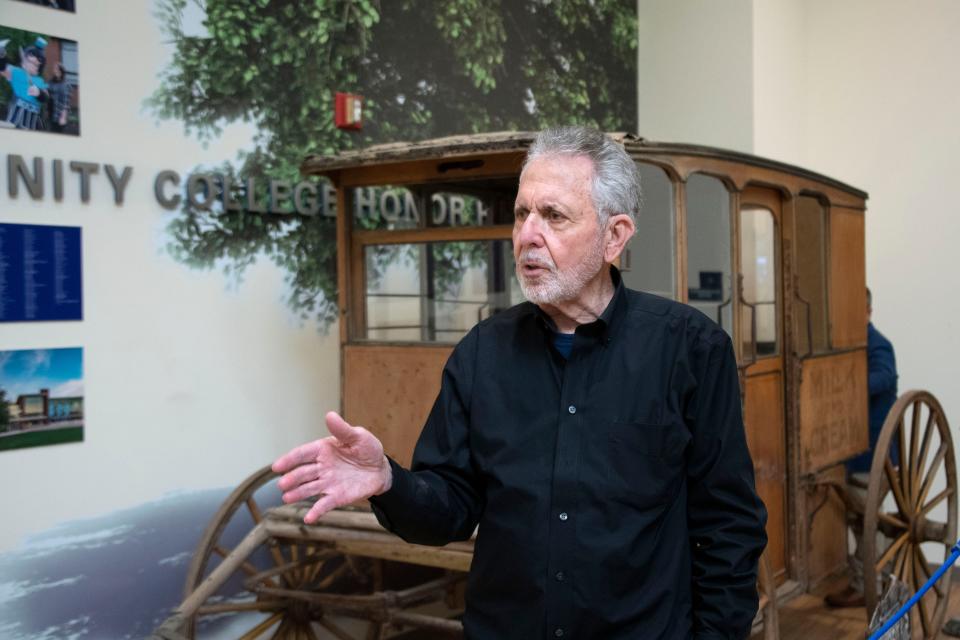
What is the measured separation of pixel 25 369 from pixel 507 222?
169 cm

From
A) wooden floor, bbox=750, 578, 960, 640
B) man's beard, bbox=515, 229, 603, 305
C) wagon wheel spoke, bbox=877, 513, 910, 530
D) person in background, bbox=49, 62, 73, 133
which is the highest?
person in background, bbox=49, 62, 73, 133

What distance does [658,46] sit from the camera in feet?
21.3

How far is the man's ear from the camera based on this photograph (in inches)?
72.0

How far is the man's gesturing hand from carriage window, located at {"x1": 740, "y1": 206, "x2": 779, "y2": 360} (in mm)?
2694

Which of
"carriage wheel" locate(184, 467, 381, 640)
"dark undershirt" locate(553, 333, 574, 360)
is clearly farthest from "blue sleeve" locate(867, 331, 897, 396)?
"dark undershirt" locate(553, 333, 574, 360)

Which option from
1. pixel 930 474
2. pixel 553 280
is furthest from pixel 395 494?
pixel 930 474

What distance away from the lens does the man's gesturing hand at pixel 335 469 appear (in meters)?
1.50

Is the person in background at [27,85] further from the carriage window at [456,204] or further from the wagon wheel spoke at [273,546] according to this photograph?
the wagon wheel spoke at [273,546]

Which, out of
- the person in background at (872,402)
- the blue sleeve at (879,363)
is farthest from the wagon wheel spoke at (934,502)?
the blue sleeve at (879,363)

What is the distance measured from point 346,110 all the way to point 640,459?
295 cm

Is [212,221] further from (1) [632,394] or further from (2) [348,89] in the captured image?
(1) [632,394]

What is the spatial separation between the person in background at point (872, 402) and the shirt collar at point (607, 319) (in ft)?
11.6

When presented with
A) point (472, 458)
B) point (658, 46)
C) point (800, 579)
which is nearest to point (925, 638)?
point (800, 579)

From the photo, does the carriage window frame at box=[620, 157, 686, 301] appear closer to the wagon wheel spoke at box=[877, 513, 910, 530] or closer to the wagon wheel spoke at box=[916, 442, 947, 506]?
the wagon wheel spoke at box=[877, 513, 910, 530]
